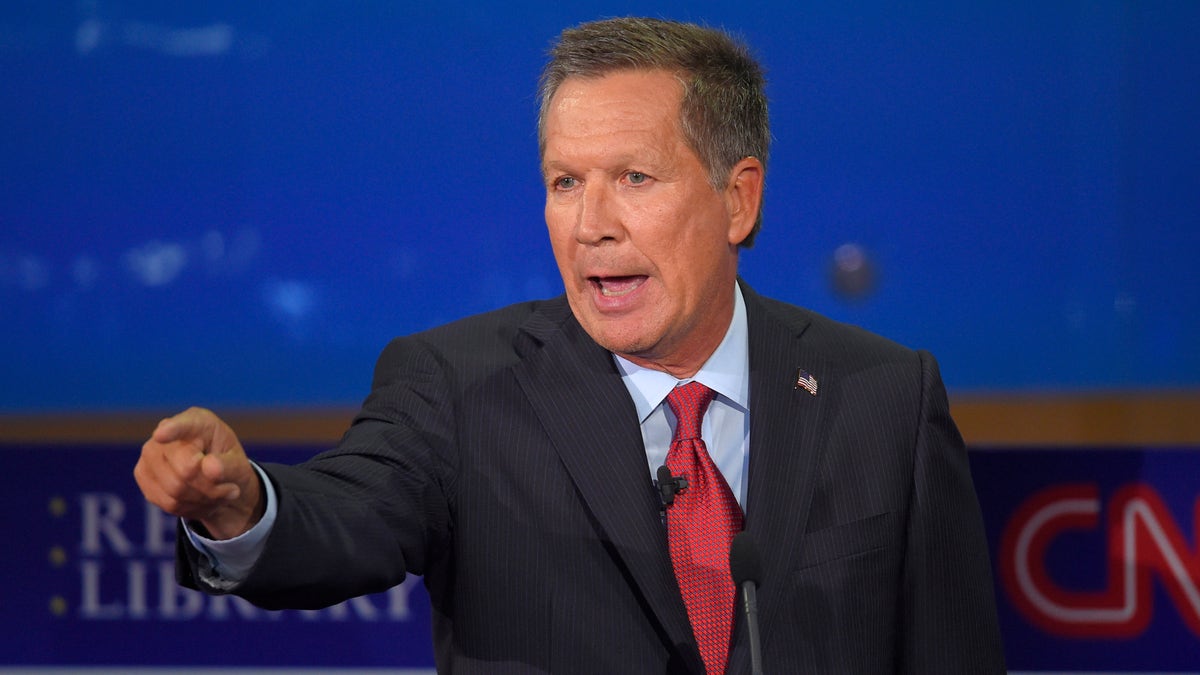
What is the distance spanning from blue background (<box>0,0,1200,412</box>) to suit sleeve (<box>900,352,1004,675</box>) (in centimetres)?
98

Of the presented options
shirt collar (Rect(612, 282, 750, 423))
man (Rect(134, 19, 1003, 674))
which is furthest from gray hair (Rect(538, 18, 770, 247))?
shirt collar (Rect(612, 282, 750, 423))

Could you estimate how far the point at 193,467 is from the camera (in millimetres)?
1212

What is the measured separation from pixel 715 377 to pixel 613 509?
289 mm

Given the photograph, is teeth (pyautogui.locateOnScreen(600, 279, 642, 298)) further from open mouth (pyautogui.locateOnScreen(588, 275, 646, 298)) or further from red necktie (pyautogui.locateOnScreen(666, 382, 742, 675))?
red necktie (pyautogui.locateOnScreen(666, 382, 742, 675))

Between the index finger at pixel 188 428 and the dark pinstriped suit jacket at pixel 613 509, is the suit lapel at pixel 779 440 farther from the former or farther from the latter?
the index finger at pixel 188 428

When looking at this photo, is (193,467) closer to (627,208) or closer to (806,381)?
(627,208)

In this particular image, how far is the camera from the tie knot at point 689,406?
1816mm

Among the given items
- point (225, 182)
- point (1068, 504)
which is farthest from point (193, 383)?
point (1068, 504)

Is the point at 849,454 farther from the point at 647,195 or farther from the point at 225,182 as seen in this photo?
the point at 225,182

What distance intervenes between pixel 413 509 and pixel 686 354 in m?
0.46

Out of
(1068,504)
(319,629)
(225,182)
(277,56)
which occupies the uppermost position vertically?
(277,56)

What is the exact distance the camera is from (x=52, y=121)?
2.96m

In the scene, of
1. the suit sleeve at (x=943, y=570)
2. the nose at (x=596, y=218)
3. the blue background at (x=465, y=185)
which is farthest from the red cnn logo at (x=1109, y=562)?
the nose at (x=596, y=218)

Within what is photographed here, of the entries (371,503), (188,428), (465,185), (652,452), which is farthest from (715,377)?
(465,185)
